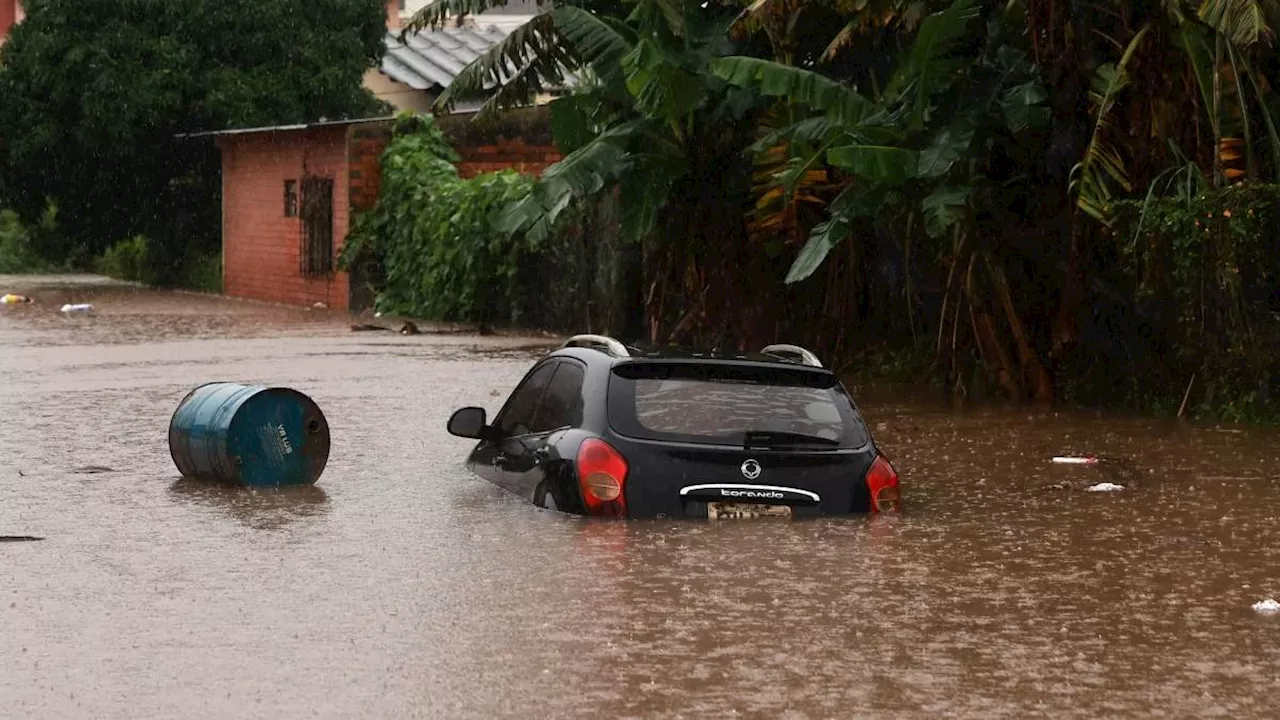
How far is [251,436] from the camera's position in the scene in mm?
14430

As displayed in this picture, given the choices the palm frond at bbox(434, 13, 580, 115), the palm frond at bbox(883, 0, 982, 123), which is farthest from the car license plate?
the palm frond at bbox(434, 13, 580, 115)

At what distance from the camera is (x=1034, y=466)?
16.2 meters

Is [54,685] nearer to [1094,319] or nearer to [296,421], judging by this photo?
[296,421]

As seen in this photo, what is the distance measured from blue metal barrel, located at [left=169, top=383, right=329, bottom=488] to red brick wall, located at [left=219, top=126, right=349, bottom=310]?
2662 centimetres

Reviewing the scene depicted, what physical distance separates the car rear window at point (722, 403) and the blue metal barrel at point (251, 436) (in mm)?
3199

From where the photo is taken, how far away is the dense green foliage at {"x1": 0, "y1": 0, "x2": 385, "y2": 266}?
4678 cm

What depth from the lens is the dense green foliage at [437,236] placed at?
3462cm

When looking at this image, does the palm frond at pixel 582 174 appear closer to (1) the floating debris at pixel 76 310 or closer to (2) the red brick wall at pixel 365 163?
(2) the red brick wall at pixel 365 163

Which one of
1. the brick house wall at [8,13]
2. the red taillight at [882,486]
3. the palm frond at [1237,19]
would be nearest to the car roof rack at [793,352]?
the red taillight at [882,486]

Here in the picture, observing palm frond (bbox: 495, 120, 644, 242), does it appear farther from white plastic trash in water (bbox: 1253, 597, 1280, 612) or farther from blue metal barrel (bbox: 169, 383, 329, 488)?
white plastic trash in water (bbox: 1253, 597, 1280, 612)

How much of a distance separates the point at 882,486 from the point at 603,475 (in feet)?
5.08

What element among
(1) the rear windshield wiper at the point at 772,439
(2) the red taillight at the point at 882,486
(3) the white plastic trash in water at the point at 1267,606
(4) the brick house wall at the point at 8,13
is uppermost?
(4) the brick house wall at the point at 8,13

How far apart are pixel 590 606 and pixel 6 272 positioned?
53.7 meters

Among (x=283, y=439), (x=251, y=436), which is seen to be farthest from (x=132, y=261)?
A: (x=251, y=436)
